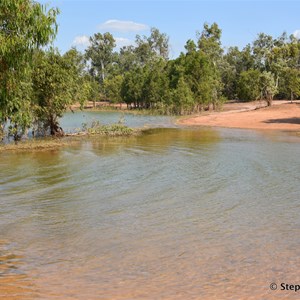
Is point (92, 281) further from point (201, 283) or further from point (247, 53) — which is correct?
point (247, 53)

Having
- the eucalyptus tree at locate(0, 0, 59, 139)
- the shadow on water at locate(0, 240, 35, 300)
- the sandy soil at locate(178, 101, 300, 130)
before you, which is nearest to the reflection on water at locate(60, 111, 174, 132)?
the sandy soil at locate(178, 101, 300, 130)

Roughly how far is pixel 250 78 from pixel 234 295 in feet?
285

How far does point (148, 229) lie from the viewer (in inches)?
421

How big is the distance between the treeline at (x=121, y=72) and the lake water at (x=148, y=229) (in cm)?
369

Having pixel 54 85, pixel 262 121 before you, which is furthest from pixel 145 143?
pixel 262 121

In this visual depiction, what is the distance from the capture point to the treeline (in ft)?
38.8

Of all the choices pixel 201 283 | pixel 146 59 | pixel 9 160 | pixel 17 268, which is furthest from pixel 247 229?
pixel 146 59

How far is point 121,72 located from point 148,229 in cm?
12450

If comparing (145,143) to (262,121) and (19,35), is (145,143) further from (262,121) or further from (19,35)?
(262,121)

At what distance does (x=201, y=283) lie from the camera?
24.2ft

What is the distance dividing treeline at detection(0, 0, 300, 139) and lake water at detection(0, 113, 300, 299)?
3693 mm

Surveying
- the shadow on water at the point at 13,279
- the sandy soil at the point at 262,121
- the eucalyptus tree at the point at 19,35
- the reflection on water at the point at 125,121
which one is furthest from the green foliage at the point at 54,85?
the shadow on water at the point at 13,279

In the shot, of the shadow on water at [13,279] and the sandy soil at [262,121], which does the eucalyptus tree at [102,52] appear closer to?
the sandy soil at [262,121]

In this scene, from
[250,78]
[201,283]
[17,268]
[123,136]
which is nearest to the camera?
[201,283]
